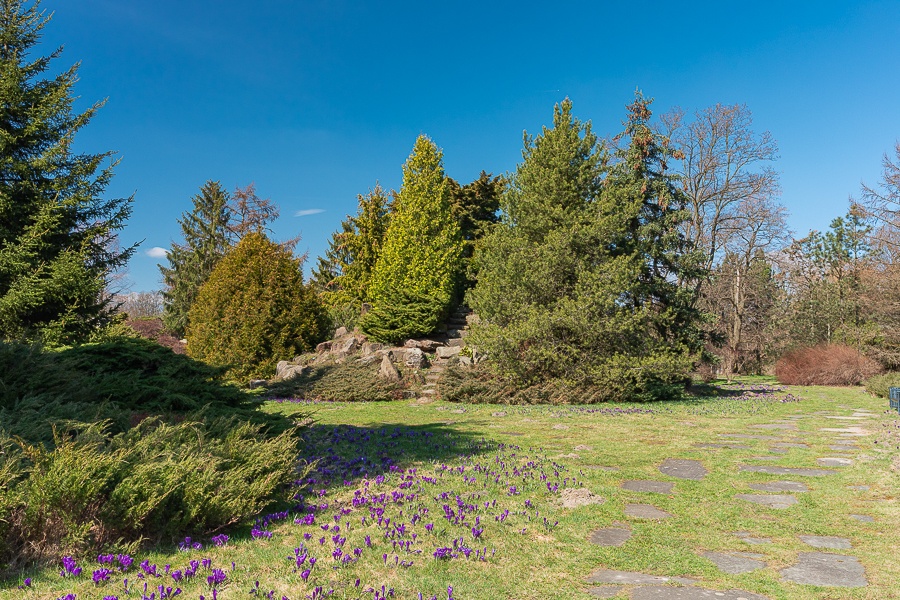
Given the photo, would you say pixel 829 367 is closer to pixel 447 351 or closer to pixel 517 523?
pixel 447 351

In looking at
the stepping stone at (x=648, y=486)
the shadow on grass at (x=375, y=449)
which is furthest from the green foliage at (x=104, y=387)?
the stepping stone at (x=648, y=486)

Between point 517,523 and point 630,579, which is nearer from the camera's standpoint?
point 630,579

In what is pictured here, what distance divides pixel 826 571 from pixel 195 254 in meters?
32.6

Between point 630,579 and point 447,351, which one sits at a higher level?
point 447,351

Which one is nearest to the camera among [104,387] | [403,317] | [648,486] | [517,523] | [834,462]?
[517,523]

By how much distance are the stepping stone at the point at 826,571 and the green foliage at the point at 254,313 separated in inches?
694

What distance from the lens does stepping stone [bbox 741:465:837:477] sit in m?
6.17

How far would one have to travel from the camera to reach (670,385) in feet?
48.8

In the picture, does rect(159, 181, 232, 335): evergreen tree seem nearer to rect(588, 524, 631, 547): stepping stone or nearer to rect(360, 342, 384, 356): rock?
rect(360, 342, 384, 356): rock

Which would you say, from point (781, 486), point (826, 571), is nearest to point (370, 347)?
point (781, 486)

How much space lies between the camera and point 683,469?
6434 mm

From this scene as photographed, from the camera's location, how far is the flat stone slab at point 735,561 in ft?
11.6

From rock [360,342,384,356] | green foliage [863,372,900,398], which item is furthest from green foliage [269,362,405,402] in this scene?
green foliage [863,372,900,398]

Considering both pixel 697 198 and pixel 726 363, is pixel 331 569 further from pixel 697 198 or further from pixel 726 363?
pixel 726 363
